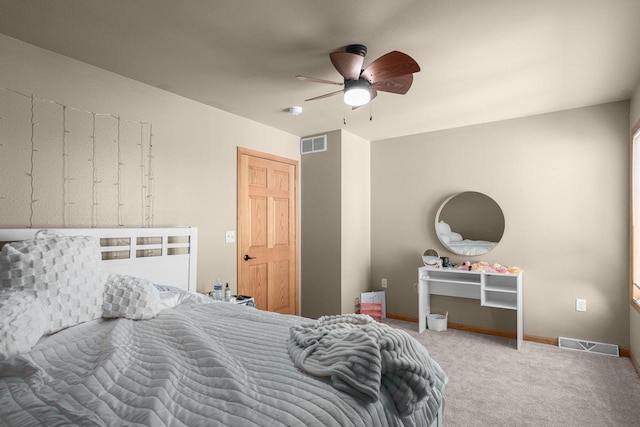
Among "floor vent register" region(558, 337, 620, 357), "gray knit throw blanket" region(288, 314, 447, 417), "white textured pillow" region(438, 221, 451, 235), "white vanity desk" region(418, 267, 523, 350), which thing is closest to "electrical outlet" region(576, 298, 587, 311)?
"floor vent register" region(558, 337, 620, 357)

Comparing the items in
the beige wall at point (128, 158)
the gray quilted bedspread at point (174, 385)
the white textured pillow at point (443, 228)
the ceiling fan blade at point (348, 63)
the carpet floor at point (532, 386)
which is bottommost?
the carpet floor at point (532, 386)

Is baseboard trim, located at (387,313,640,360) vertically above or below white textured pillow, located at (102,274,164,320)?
below

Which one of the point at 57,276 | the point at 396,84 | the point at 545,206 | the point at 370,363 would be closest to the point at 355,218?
the point at 545,206

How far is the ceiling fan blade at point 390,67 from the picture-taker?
6.73ft

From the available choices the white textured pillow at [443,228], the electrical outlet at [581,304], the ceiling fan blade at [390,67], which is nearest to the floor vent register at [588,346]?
the electrical outlet at [581,304]

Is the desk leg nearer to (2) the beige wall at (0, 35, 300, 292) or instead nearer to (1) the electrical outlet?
(1) the electrical outlet

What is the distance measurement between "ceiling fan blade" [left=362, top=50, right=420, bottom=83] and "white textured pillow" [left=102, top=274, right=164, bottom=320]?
1.84 m

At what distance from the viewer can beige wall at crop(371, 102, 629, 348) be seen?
3.33 m

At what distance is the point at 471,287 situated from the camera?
398cm

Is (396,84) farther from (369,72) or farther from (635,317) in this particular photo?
(635,317)

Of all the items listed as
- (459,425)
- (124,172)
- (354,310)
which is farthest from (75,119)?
(354,310)

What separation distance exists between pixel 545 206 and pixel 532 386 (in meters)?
1.81

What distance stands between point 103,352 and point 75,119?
70.4 inches

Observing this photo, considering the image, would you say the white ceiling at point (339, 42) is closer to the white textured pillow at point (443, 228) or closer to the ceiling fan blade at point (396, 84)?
the ceiling fan blade at point (396, 84)
